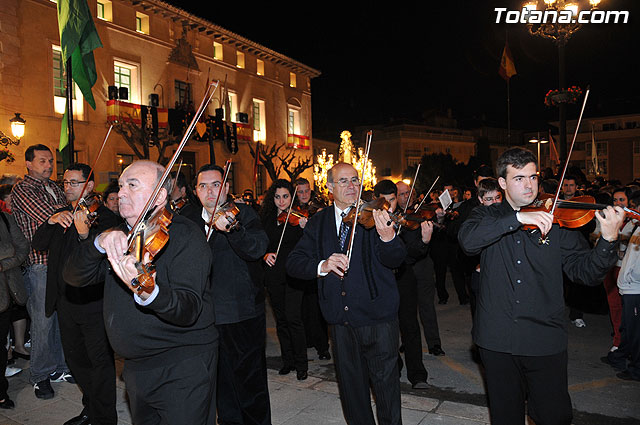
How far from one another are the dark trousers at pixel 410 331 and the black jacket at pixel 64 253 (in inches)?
126

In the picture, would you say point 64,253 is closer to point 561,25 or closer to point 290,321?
point 290,321

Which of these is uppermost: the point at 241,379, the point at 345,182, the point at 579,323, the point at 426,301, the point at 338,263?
the point at 345,182

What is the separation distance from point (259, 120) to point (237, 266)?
36.1 m

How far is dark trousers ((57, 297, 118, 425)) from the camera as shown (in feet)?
13.9

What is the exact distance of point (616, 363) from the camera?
593 centimetres

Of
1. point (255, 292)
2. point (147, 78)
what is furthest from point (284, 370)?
point (147, 78)

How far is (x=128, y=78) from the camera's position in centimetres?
2767

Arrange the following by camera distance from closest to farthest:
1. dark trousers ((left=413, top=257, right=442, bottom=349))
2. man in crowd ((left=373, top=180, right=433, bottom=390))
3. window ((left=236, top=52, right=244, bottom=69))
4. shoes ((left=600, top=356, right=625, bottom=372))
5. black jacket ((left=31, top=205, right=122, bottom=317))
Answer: black jacket ((left=31, top=205, right=122, bottom=317)) < man in crowd ((left=373, top=180, right=433, bottom=390)) < shoes ((left=600, top=356, right=625, bottom=372)) < dark trousers ((left=413, top=257, right=442, bottom=349)) < window ((left=236, top=52, right=244, bottom=69))

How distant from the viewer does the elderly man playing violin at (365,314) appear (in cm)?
370

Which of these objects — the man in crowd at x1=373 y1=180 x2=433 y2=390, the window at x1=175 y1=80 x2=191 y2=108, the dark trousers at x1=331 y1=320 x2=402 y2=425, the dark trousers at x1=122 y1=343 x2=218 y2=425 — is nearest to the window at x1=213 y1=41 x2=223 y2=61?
the window at x1=175 y1=80 x2=191 y2=108

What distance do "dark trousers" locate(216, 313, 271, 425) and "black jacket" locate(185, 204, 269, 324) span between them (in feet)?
0.42

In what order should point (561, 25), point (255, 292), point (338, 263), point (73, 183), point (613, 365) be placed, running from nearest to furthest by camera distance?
point (338, 263) → point (255, 292) → point (73, 183) → point (613, 365) → point (561, 25)

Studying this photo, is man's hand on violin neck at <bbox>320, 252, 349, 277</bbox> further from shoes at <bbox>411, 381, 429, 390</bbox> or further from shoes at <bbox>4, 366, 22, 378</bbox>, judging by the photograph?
shoes at <bbox>4, 366, 22, 378</bbox>

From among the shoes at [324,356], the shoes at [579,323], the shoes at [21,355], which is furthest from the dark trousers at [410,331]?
the shoes at [21,355]
